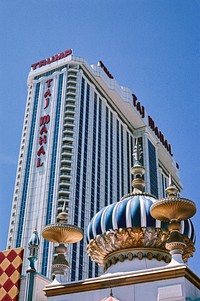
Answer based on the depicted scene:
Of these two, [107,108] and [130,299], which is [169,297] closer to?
[130,299]

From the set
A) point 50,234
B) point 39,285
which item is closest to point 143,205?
point 50,234

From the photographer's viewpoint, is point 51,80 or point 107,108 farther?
point 107,108

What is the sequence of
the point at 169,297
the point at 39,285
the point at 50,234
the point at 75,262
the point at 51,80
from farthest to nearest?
the point at 51,80, the point at 75,262, the point at 39,285, the point at 50,234, the point at 169,297

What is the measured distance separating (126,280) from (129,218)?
7.63ft

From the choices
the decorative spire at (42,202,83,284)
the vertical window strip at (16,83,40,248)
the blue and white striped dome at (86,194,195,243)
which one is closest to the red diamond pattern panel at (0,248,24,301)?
the decorative spire at (42,202,83,284)

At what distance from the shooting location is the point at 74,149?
7412cm

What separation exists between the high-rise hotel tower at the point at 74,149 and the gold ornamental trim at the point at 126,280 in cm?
4735

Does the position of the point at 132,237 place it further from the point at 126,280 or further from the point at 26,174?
the point at 26,174

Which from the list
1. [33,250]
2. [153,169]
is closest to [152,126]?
[153,169]

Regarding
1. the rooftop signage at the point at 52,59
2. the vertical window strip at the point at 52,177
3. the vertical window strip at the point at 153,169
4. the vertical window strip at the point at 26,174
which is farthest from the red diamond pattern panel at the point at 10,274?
the vertical window strip at the point at 153,169

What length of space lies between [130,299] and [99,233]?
3063 mm

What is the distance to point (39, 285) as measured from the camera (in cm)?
1742

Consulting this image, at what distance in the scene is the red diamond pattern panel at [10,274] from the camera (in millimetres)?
17641

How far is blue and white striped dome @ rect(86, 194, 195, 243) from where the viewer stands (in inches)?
609
